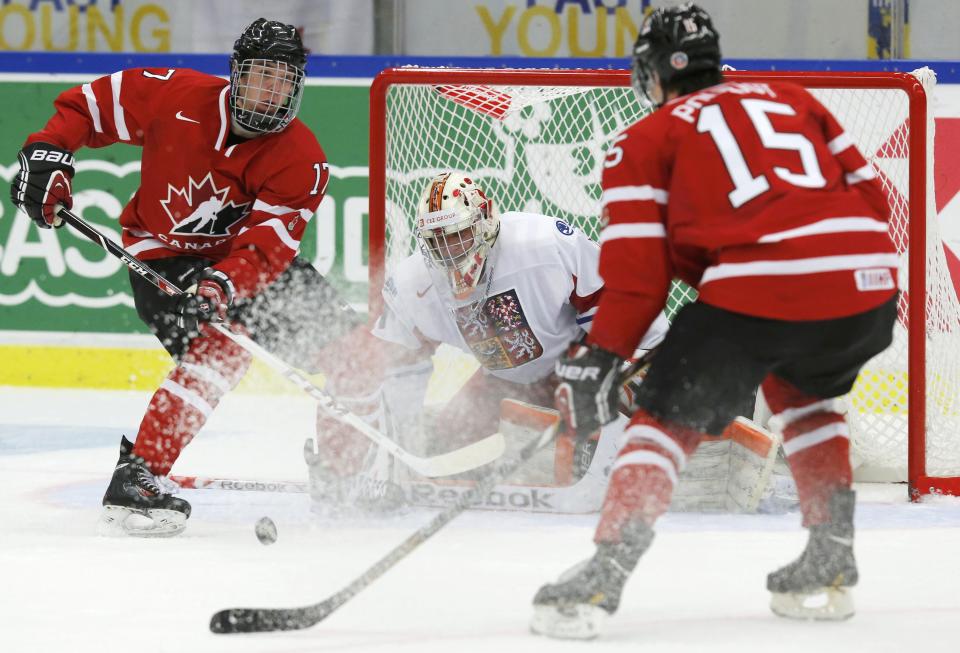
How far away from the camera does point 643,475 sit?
1.95m

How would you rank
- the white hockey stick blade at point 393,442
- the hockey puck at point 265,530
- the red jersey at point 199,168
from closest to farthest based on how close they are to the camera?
the hockey puck at point 265,530 → the white hockey stick blade at point 393,442 → the red jersey at point 199,168

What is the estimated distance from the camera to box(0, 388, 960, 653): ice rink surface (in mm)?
1999

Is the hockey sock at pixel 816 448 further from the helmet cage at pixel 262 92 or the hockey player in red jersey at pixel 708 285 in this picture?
the helmet cage at pixel 262 92

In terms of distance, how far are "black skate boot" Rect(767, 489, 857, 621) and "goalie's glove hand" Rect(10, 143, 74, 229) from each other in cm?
163

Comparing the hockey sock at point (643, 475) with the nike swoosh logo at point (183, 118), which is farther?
the nike swoosh logo at point (183, 118)

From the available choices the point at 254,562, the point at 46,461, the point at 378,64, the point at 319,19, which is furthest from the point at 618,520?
the point at 319,19

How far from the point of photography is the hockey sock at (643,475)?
1949mm

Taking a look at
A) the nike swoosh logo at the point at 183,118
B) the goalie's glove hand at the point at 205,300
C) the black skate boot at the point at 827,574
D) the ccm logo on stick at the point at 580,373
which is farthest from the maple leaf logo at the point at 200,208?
the black skate boot at the point at 827,574

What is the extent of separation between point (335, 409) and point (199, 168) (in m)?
0.58

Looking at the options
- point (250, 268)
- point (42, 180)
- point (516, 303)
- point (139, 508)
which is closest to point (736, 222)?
point (516, 303)

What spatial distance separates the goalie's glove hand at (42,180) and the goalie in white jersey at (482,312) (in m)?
0.69

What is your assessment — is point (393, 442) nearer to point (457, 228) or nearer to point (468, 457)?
point (468, 457)

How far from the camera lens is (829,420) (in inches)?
84.5

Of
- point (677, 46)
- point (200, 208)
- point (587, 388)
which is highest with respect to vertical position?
point (677, 46)
